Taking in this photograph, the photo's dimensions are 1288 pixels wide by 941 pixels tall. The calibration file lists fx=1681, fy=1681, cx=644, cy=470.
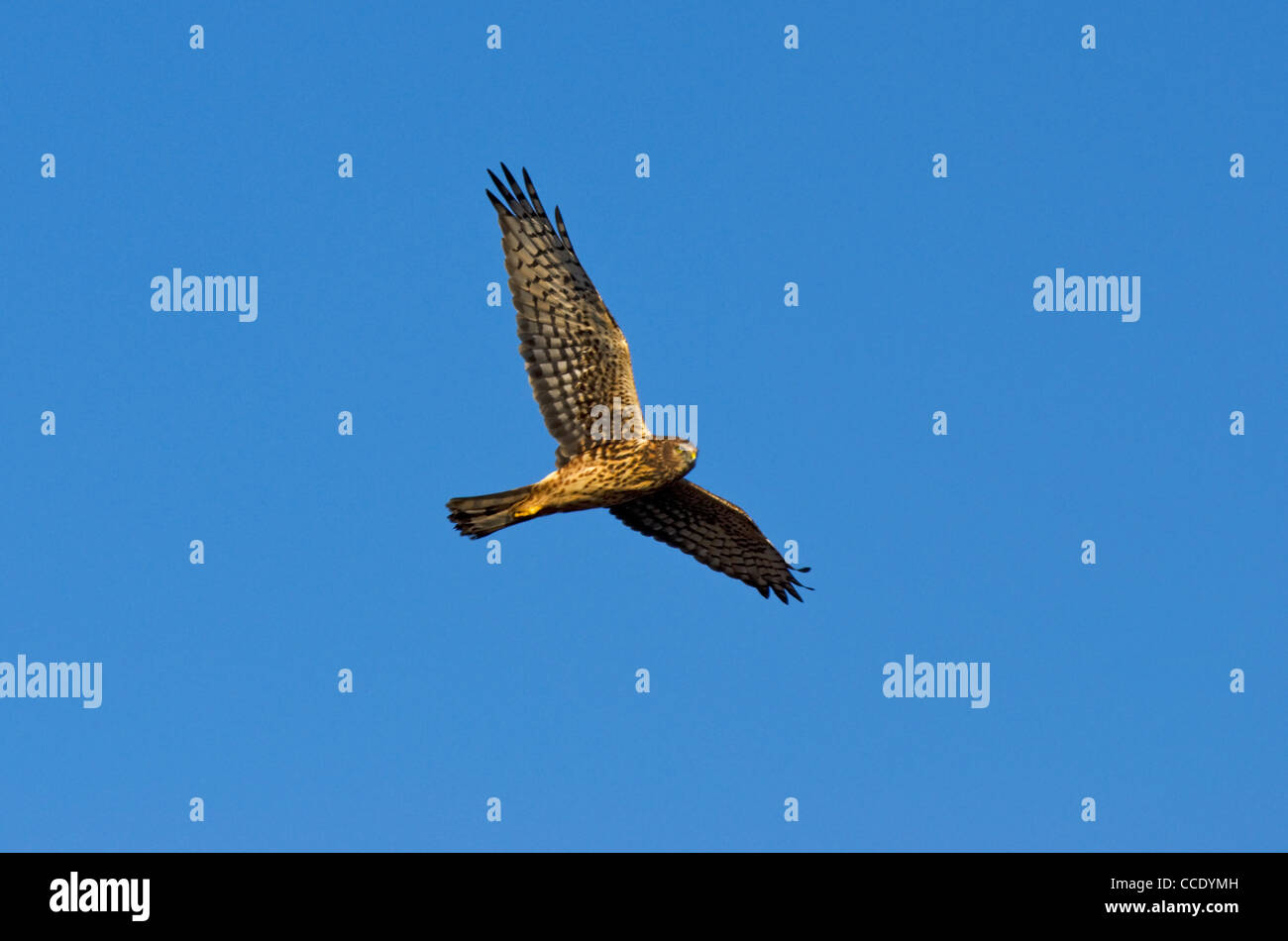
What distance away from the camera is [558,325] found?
16562 mm

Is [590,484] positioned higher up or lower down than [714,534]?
higher up

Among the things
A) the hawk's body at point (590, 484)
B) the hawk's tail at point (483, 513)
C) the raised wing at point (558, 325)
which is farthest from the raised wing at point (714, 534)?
the hawk's tail at point (483, 513)

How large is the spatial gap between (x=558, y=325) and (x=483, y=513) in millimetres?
2049

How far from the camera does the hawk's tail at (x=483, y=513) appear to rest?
625 inches

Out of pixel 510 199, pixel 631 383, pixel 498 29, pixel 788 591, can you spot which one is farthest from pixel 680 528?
pixel 498 29

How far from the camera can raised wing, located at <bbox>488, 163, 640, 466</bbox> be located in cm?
1647

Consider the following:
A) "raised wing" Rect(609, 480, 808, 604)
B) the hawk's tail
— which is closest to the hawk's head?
"raised wing" Rect(609, 480, 808, 604)

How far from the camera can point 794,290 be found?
68.4ft

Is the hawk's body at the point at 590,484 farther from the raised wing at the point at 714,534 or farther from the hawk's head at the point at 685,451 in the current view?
the raised wing at the point at 714,534

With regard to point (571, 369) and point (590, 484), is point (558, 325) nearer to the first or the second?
point (571, 369)

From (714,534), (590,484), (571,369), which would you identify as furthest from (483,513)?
(714,534)

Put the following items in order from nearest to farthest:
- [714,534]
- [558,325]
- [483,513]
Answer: [483,513], [558,325], [714,534]

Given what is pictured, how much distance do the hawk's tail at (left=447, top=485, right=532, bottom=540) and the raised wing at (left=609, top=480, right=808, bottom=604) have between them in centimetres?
256

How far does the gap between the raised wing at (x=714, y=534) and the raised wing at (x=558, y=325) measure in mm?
2039
